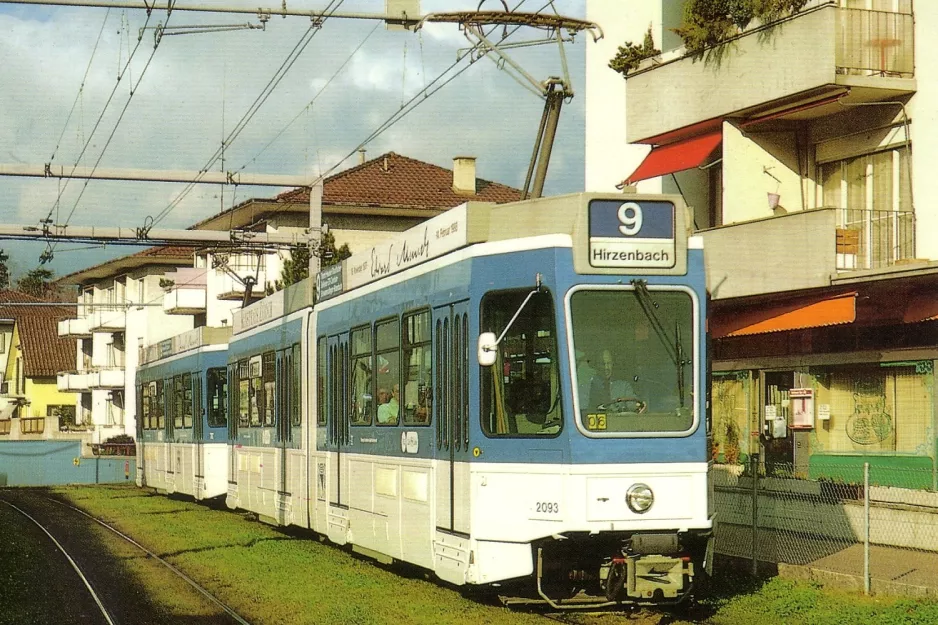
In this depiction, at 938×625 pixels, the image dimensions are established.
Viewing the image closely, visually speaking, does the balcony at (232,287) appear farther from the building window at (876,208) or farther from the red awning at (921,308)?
the red awning at (921,308)

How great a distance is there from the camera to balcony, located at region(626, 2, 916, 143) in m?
20.9

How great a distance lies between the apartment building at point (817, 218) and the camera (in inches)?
810

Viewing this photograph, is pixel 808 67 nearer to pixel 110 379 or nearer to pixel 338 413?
pixel 338 413

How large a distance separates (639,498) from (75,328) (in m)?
78.5

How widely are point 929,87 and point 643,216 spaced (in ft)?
31.9

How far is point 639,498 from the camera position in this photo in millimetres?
12016

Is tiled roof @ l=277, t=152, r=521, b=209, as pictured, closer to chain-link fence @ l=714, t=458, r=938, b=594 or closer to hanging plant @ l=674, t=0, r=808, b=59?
hanging plant @ l=674, t=0, r=808, b=59

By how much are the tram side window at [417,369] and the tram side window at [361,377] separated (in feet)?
4.38

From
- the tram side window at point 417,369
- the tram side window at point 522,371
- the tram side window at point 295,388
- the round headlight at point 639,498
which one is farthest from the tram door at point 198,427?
the round headlight at point 639,498

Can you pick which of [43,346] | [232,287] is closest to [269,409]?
[232,287]

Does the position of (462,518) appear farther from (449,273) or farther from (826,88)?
(826,88)

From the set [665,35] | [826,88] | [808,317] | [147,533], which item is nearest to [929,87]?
[826,88]

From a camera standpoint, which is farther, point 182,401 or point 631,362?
point 182,401

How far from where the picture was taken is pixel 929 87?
20.6m
